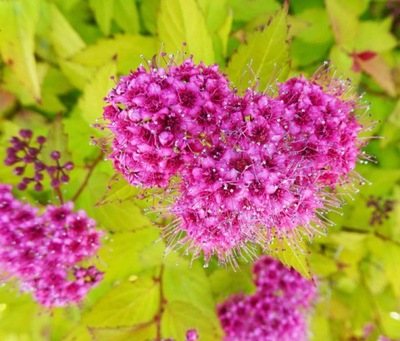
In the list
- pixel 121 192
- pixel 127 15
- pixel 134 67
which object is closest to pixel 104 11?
pixel 127 15

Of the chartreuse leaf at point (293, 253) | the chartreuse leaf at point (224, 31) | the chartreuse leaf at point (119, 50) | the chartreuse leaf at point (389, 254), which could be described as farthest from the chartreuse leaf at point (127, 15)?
the chartreuse leaf at point (389, 254)

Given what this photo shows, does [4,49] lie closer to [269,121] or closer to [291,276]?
[269,121]

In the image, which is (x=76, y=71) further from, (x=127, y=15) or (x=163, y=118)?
(x=163, y=118)

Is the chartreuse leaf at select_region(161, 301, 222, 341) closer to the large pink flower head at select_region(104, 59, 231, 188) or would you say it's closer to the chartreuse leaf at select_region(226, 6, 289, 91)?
the large pink flower head at select_region(104, 59, 231, 188)

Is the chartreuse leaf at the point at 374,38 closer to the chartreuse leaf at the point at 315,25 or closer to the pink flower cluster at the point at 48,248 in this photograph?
the chartreuse leaf at the point at 315,25

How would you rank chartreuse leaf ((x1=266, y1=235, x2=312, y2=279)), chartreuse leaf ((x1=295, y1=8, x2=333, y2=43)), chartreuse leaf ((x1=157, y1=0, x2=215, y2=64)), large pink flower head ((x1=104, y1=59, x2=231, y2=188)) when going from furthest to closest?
chartreuse leaf ((x1=295, y1=8, x2=333, y2=43))
chartreuse leaf ((x1=157, y1=0, x2=215, y2=64))
chartreuse leaf ((x1=266, y1=235, x2=312, y2=279))
large pink flower head ((x1=104, y1=59, x2=231, y2=188))

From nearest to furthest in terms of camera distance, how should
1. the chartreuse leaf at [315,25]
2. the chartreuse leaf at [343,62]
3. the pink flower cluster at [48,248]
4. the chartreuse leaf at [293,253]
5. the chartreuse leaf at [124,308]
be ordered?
the chartreuse leaf at [293,253], the pink flower cluster at [48,248], the chartreuse leaf at [124,308], the chartreuse leaf at [343,62], the chartreuse leaf at [315,25]

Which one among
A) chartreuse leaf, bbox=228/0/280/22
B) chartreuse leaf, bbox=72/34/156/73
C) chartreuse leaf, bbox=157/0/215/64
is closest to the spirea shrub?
chartreuse leaf, bbox=72/34/156/73
